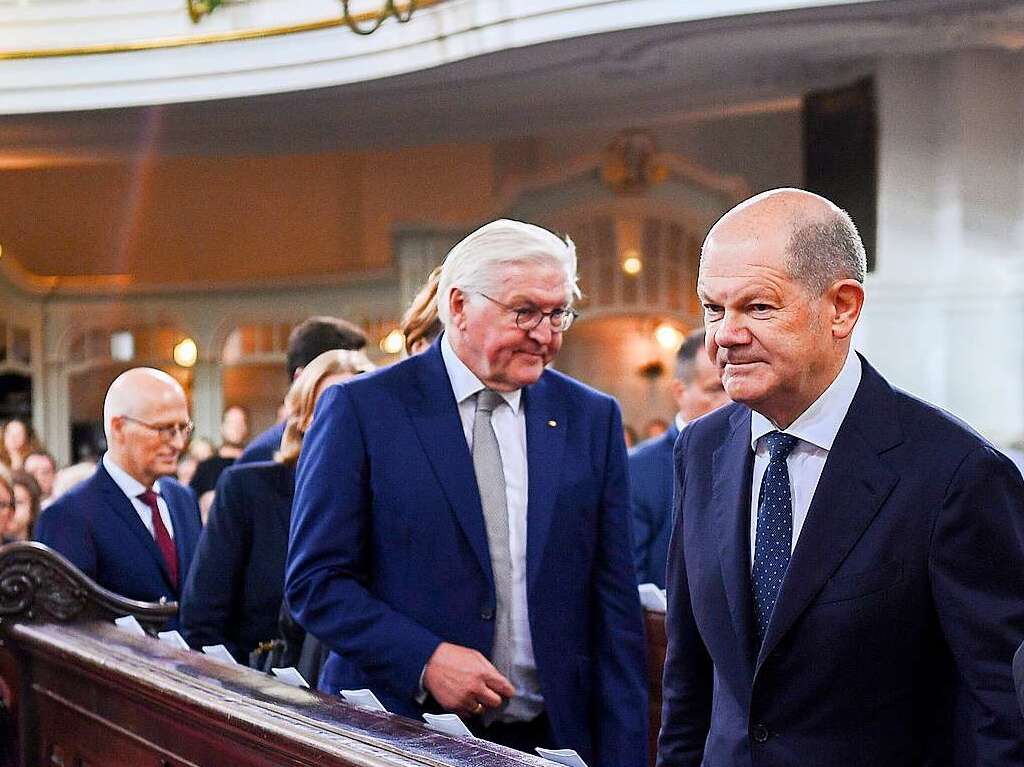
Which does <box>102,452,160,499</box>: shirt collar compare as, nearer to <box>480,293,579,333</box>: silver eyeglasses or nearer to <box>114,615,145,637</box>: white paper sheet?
<box>114,615,145,637</box>: white paper sheet

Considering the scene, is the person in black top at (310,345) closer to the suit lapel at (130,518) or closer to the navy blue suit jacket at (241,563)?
the suit lapel at (130,518)

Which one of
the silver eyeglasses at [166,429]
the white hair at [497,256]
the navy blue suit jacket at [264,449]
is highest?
the white hair at [497,256]

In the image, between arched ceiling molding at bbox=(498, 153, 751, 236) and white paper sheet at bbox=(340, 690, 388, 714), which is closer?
white paper sheet at bbox=(340, 690, 388, 714)

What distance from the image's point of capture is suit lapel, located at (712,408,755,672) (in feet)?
7.73

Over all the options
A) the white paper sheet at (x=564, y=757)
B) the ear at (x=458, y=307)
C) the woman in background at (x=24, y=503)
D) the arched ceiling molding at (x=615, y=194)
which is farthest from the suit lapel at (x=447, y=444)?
the arched ceiling molding at (x=615, y=194)

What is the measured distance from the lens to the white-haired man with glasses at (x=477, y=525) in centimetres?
314

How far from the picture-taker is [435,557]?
3.15 metres

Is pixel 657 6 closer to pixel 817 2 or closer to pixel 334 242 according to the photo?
pixel 817 2

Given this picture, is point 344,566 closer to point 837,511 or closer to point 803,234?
point 837,511

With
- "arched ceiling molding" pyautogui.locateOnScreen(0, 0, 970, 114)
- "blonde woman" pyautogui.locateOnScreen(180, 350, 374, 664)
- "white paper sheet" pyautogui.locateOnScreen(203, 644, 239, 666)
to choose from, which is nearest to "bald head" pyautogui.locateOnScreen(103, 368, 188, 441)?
"blonde woman" pyautogui.locateOnScreen(180, 350, 374, 664)

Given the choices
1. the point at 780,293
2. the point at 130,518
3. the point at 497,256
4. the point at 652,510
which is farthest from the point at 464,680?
the point at 652,510

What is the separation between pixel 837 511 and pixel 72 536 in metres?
2.83

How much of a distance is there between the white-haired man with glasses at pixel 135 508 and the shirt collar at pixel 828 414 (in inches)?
106

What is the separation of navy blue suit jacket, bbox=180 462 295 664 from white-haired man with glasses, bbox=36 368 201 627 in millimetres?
340
